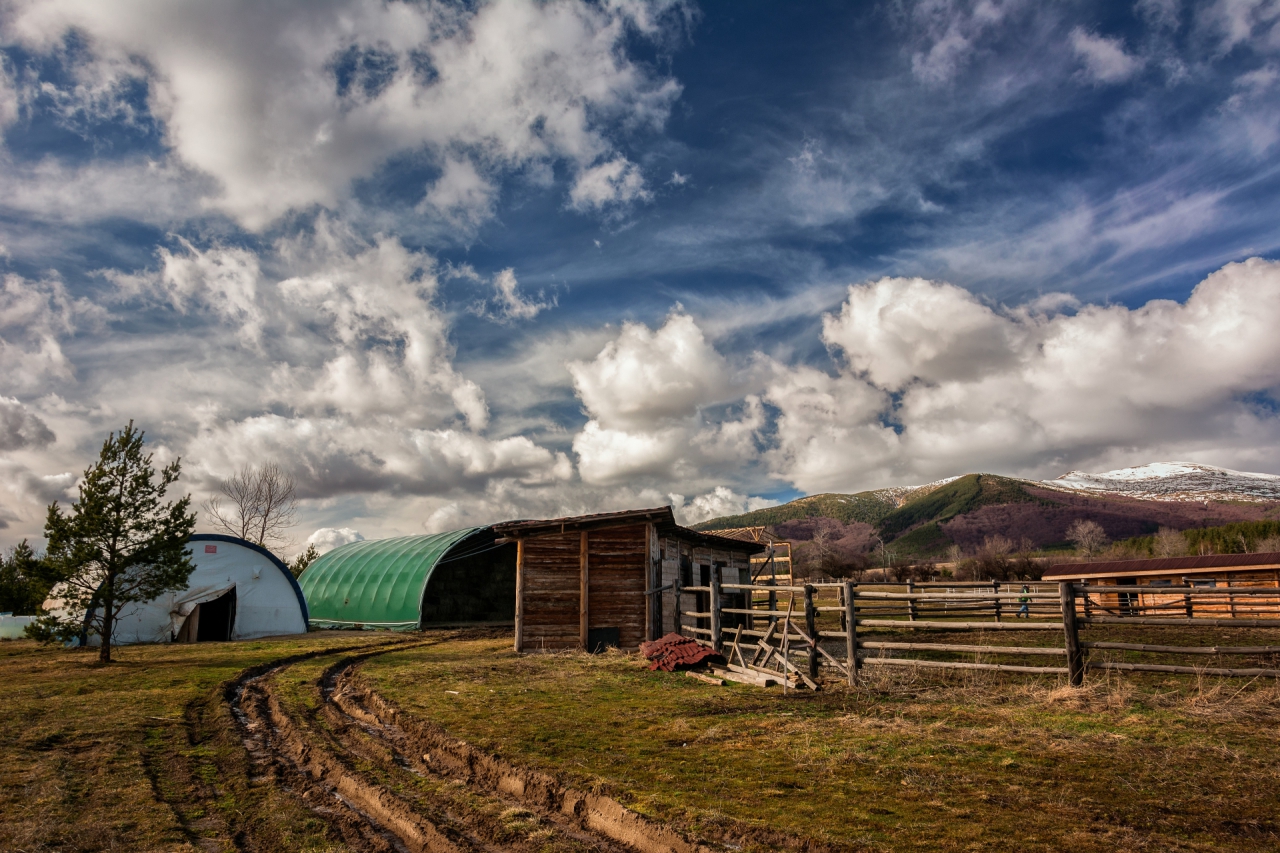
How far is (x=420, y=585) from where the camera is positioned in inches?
1177

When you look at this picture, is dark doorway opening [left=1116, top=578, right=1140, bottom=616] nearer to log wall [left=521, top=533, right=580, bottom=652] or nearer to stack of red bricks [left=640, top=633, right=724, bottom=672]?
stack of red bricks [left=640, top=633, right=724, bottom=672]

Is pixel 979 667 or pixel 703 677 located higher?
pixel 979 667

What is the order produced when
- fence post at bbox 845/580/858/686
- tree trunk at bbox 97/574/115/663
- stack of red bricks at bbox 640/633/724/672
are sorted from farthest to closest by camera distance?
tree trunk at bbox 97/574/115/663 < stack of red bricks at bbox 640/633/724/672 < fence post at bbox 845/580/858/686

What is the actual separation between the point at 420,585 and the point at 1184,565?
41043 millimetres

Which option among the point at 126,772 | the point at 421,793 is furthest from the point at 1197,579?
the point at 126,772

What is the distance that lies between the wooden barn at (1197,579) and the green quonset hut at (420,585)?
27.3 meters

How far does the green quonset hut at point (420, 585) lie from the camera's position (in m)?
30.0

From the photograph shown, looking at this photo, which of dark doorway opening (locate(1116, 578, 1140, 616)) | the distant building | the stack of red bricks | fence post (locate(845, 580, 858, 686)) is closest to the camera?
fence post (locate(845, 580, 858, 686))

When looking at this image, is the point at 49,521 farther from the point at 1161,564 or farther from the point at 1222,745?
Result: the point at 1161,564

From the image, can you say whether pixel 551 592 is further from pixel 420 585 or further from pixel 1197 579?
pixel 1197 579

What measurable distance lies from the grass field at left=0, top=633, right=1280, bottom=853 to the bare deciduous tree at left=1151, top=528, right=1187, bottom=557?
8992cm

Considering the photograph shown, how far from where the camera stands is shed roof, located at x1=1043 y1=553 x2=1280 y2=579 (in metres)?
33.6

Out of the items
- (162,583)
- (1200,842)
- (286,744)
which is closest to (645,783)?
(1200,842)

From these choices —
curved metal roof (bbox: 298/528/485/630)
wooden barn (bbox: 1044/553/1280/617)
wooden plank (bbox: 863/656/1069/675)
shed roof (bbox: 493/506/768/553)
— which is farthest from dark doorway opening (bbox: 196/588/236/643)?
wooden barn (bbox: 1044/553/1280/617)
